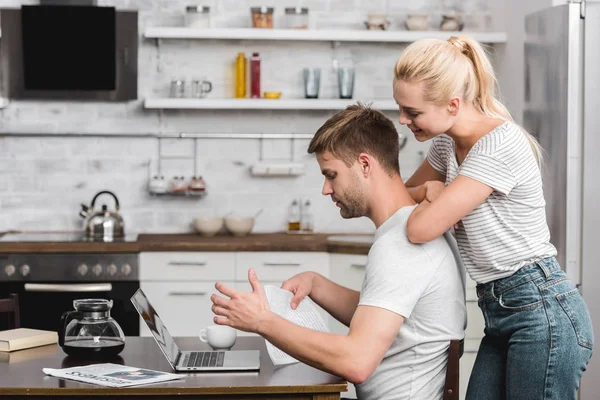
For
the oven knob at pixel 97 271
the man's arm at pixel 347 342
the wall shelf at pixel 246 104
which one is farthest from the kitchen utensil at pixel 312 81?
the man's arm at pixel 347 342

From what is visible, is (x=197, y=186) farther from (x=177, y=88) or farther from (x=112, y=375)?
(x=112, y=375)

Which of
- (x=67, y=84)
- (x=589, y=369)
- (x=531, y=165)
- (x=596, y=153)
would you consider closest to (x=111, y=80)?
(x=67, y=84)

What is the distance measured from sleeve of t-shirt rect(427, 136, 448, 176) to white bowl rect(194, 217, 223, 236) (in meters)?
2.55

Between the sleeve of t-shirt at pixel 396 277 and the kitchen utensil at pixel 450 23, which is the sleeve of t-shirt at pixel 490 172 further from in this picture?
the kitchen utensil at pixel 450 23

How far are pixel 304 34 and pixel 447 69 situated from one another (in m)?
2.99

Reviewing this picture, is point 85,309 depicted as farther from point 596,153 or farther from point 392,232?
point 596,153

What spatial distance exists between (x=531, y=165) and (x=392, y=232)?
1.33ft

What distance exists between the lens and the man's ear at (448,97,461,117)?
2277 millimetres

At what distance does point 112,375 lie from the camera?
214 cm

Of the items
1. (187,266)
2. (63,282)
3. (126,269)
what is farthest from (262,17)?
(63,282)

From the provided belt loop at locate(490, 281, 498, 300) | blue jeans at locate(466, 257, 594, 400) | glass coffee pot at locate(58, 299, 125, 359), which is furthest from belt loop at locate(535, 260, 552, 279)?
glass coffee pot at locate(58, 299, 125, 359)

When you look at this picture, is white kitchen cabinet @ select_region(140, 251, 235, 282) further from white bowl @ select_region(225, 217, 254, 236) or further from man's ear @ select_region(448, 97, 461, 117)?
man's ear @ select_region(448, 97, 461, 117)

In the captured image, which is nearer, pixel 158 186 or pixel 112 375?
pixel 112 375

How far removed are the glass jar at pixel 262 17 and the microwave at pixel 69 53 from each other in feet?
2.32
